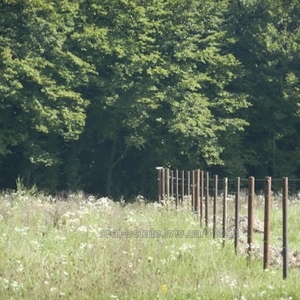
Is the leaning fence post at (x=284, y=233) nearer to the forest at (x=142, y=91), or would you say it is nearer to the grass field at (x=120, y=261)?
the grass field at (x=120, y=261)

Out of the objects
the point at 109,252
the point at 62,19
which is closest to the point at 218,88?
the point at 62,19

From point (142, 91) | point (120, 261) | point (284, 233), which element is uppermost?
point (142, 91)

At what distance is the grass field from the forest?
69.6ft

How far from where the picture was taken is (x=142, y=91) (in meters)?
40.1

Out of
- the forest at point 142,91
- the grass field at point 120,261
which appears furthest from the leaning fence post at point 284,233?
the forest at point 142,91

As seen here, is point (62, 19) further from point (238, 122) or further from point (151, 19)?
point (238, 122)

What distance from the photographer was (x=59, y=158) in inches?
1578

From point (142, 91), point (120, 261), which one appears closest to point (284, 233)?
point (120, 261)

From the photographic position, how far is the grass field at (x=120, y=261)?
36.3ft

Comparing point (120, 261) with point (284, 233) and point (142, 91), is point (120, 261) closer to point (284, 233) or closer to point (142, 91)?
point (284, 233)

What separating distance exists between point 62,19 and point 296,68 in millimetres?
12401

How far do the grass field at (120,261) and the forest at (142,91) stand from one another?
21.2m

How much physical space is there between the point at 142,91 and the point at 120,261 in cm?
2797

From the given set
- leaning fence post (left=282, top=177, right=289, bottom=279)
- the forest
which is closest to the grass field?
leaning fence post (left=282, top=177, right=289, bottom=279)
